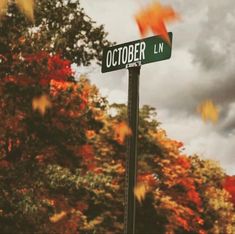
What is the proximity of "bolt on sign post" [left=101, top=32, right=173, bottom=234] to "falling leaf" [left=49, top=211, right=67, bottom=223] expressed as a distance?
30.6ft

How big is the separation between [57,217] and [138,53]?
32.9 ft

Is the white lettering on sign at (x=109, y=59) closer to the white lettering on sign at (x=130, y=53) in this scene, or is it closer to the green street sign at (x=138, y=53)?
the green street sign at (x=138, y=53)

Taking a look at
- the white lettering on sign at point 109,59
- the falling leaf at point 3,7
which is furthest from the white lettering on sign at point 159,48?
the falling leaf at point 3,7

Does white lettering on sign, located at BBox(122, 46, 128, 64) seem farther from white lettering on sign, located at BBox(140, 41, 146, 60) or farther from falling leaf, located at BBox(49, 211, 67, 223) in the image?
falling leaf, located at BBox(49, 211, 67, 223)

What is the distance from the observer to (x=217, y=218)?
142ft

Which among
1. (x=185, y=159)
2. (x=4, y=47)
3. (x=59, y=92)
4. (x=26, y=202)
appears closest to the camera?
(x=26, y=202)

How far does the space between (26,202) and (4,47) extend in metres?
3.68

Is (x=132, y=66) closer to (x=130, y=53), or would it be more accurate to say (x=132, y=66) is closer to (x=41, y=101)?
(x=130, y=53)

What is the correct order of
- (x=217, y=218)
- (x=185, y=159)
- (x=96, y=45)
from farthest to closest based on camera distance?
(x=217, y=218), (x=185, y=159), (x=96, y=45)

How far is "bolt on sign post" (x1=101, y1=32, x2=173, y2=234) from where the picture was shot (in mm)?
3812

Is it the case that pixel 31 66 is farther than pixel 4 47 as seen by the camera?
Yes

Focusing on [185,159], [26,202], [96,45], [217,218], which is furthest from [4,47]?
[217,218]

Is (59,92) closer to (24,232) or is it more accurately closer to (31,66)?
(31,66)

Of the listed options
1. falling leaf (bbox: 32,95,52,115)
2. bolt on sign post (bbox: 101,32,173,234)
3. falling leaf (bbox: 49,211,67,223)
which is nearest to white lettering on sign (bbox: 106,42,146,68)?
bolt on sign post (bbox: 101,32,173,234)
